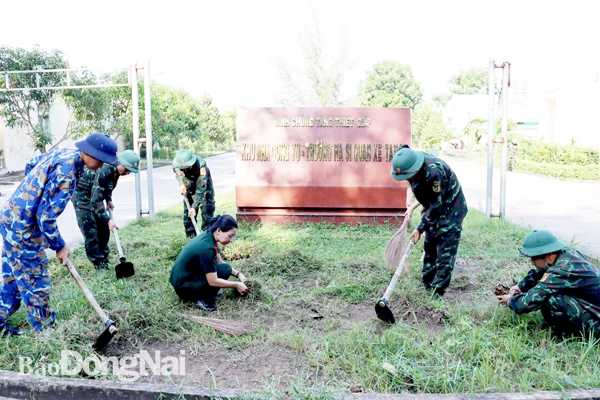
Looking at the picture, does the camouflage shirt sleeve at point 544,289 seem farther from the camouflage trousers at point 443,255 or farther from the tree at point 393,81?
the tree at point 393,81

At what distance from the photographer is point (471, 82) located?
63781 mm

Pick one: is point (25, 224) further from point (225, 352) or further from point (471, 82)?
point (471, 82)

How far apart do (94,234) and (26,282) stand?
2134 mm

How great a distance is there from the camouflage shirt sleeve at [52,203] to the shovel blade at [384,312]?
2.46 meters

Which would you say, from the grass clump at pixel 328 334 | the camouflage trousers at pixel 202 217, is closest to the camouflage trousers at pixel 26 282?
the grass clump at pixel 328 334

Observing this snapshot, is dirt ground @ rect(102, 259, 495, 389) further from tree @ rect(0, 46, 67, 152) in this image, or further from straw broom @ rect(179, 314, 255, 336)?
tree @ rect(0, 46, 67, 152)

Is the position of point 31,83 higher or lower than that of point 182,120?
higher

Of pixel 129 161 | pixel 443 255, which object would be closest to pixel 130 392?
pixel 443 255

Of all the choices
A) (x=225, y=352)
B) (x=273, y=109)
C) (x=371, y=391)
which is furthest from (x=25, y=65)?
(x=371, y=391)

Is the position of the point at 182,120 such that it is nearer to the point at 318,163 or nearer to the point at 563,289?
the point at 318,163

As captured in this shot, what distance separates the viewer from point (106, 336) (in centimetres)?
356

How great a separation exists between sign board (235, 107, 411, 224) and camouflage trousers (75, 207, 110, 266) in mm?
3020

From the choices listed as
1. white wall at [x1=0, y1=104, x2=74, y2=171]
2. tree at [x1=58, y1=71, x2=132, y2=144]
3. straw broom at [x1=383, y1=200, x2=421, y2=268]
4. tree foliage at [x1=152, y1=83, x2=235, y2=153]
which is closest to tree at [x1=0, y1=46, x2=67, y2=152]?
tree at [x1=58, y1=71, x2=132, y2=144]

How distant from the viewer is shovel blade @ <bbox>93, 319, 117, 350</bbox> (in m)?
3.54
